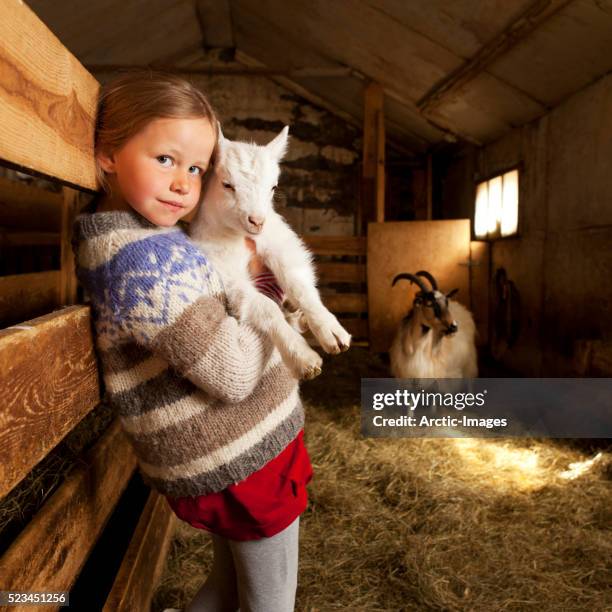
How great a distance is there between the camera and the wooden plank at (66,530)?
3.74 feet

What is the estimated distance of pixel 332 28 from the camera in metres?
5.84

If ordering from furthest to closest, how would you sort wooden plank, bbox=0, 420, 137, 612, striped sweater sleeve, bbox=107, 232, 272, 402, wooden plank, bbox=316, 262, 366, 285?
wooden plank, bbox=316, 262, 366, 285 → wooden plank, bbox=0, 420, 137, 612 → striped sweater sleeve, bbox=107, 232, 272, 402

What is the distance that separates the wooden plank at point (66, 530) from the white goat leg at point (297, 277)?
0.78 metres

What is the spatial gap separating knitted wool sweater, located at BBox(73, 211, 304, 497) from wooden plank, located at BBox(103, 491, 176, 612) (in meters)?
0.52

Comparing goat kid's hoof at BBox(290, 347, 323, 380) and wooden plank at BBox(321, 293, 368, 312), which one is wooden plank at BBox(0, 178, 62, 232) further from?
wooden plank at BBox(321, 293, 368, 312)

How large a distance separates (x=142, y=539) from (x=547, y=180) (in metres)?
4.77

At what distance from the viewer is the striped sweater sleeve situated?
1034 mm

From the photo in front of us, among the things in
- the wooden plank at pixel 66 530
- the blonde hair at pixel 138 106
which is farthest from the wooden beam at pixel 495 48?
the wooden plank at pixel 66 530

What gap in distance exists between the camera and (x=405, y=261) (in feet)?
19.9

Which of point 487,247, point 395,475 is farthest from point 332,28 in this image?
point 395,475

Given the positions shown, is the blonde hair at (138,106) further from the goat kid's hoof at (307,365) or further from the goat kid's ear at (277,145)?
the goat kid's hoof at (307,365)

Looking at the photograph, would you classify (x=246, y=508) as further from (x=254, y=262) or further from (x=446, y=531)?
(x=446, y=531)

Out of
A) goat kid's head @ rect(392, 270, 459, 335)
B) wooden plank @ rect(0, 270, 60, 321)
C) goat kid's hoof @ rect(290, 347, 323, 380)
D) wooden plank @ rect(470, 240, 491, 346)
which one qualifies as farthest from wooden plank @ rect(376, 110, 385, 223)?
goat kid's hoof @ rect(290, 347, 323, 380)

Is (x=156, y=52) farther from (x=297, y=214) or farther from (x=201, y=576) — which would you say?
(x=201, y=576)
